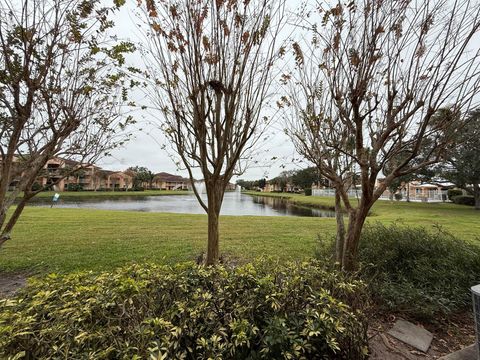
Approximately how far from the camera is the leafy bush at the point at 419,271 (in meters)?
3.16

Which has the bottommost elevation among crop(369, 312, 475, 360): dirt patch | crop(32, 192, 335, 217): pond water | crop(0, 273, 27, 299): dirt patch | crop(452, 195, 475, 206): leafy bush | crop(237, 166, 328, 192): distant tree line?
crop(32, 192, 335, 217): pond water

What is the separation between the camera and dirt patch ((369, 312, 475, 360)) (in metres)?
2.47

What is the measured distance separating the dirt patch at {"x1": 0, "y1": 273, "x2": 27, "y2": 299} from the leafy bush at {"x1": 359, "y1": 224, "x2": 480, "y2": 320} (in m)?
5.57

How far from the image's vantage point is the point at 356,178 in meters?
4.56

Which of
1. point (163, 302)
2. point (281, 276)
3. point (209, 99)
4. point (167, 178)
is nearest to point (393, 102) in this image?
point (209, 99)

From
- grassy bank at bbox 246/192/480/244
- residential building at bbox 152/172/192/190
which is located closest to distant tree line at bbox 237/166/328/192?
grassy bank at bbox 246/192/480/244

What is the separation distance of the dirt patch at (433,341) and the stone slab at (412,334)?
0.05m

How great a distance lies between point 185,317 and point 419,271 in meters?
3.68

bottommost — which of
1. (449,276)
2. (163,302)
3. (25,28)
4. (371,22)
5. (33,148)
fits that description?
(449,276)

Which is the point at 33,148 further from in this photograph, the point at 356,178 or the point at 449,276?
the point at 449,276

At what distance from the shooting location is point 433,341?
9.00 ft

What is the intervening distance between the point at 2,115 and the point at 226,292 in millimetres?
3220

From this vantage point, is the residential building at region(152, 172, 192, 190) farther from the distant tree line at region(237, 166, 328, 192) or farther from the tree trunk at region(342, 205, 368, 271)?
the tree trunk at region(342, 205, 368, 271)

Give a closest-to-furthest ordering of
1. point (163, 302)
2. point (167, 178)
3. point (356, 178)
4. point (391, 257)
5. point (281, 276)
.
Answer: point (163, 302) < point (281, 276) < point (391, 257) < point (356, 178) < point (167, 178)
